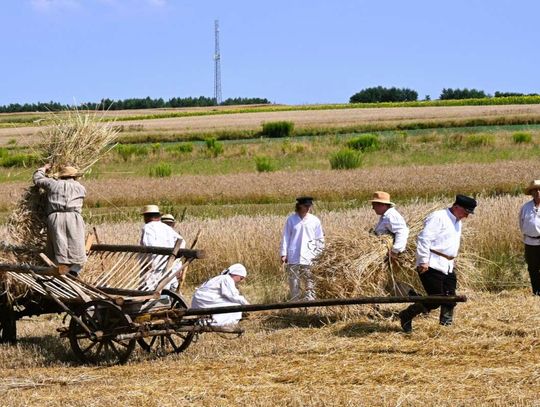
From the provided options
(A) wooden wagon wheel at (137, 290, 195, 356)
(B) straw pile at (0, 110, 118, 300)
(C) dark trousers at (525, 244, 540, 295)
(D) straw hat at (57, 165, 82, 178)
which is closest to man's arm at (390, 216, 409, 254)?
(C) dark trousers at (525, 244, 540, 295)

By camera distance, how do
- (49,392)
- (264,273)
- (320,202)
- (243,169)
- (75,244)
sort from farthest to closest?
(243,169), (320,202), (264,273), (75,244), (49,392)

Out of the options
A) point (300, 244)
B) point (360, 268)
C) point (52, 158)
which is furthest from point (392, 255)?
point (52, 158)

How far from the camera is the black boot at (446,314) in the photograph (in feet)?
32.5

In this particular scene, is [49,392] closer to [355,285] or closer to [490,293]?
[355,285]

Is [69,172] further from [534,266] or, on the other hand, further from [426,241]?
[534,266]

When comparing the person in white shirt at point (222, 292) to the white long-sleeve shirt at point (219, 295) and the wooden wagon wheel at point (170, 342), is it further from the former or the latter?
the wooden wagon wheel at point (170, 342)

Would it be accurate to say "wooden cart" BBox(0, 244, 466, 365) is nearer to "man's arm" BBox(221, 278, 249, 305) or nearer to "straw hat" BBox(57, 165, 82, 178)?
"man's arm" BBox(221, 278, 249, 305)

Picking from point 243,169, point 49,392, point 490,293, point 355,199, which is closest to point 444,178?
point 355,199

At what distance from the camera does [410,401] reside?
7.08m

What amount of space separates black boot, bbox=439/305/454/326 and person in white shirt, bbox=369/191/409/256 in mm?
1129

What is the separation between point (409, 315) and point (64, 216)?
3654mm

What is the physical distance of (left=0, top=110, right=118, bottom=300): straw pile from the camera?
33.0ft

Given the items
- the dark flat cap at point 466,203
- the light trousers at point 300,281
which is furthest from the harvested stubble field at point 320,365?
the dark flat cap at point 466,203

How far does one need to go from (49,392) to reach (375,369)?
108 inches
